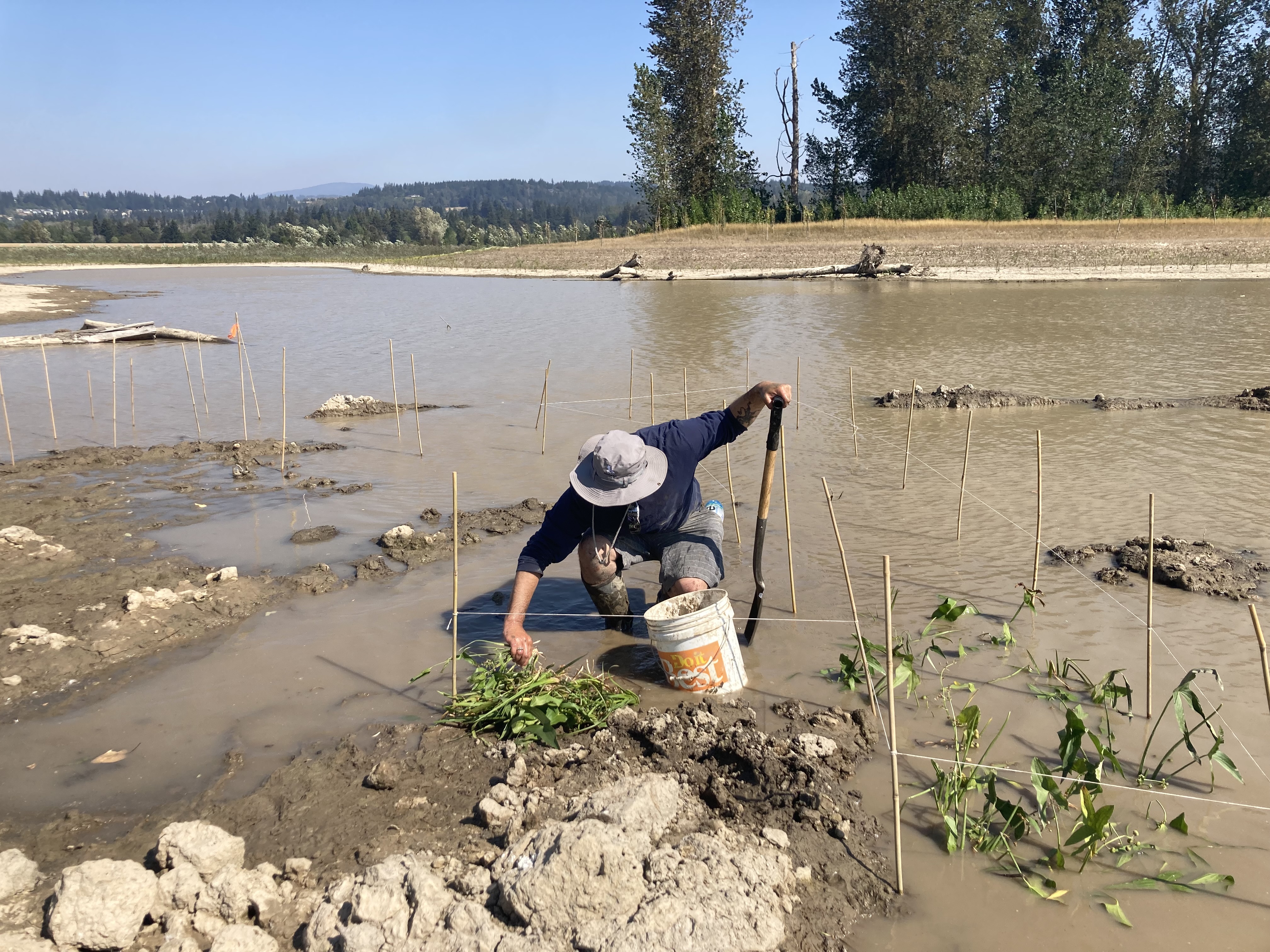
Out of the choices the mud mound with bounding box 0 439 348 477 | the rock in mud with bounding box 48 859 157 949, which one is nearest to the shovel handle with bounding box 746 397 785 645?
the rock in mud with bounding box 48 859 157 949

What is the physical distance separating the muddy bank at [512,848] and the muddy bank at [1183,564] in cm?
243

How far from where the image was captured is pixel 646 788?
289cm

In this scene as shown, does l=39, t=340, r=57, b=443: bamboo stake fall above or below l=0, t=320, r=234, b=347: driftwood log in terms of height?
below

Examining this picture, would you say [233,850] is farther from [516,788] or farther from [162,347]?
[162,347]

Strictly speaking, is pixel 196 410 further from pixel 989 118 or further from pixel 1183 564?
pixel 989 118

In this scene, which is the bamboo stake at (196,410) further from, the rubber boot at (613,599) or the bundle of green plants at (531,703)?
the bundle of green plants at (531,703)

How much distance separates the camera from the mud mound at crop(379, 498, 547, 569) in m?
5.67

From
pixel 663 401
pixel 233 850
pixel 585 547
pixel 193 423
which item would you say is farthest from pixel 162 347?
pixel 233 850

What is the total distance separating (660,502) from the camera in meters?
4.32

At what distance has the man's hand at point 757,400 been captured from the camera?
408 cm

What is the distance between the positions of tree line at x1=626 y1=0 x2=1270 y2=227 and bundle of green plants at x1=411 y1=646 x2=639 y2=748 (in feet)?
102

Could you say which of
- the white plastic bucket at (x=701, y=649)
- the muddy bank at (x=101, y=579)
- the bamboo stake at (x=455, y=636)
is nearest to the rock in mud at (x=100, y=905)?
the bamboo stake at (x=455, y=636)

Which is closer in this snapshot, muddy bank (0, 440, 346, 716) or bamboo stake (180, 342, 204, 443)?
muddy bank (0, 440, 346, 716)

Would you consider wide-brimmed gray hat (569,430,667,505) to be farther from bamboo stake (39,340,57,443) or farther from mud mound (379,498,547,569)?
bamboo stake (39,340,57,443)
